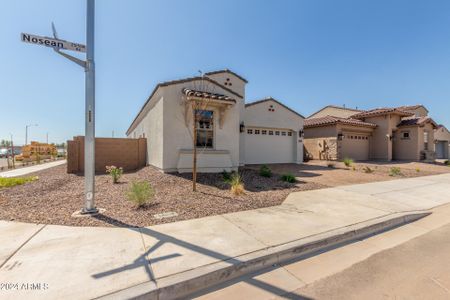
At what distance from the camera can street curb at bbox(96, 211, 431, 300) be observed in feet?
7.93

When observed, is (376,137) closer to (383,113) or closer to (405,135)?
(383,113)

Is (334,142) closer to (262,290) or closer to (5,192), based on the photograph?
(262,290)

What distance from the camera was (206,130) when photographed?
393 inches

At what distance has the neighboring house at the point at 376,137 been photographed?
62.5 ft

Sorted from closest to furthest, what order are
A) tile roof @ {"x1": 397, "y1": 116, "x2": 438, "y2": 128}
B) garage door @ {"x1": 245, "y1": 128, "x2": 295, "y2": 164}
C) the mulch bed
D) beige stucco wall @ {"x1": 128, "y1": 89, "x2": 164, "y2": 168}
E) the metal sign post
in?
the mulch bed, the metal sign post, beige stucco wall @ {"x1": 128, "y1": 89, "x2": 164, "y2": 168}, garage door @ {"x1": 245, "y1": 128, "x2": 295, "y2": 164}, tile roof @ {"x1": 397, "y1": 116, "x2": 438, "y2": 128}

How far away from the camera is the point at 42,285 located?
96.6 inches

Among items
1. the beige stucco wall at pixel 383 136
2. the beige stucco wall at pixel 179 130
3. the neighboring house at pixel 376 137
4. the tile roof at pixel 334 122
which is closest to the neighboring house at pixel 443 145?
the neighboring house at pixel 376 137

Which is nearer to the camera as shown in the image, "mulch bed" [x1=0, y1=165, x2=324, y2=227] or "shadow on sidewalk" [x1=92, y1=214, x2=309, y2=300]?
"shadow on sidewalk" [x1=92, y1=214, x2=309, y2=300]

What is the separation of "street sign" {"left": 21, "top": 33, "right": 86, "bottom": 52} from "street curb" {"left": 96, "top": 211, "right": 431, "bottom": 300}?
16.2 feet

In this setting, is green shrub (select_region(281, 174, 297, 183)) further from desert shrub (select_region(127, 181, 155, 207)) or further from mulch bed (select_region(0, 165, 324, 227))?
desert shrub (select_region(127, 181, 155, 207))

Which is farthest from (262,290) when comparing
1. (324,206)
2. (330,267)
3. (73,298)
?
(324,206)

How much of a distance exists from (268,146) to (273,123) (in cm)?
172

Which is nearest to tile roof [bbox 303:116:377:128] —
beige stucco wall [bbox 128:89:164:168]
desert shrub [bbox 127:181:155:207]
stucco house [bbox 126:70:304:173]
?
stucco house [bbox 126:70:304:173]

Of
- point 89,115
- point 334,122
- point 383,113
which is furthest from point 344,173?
point 89,115
